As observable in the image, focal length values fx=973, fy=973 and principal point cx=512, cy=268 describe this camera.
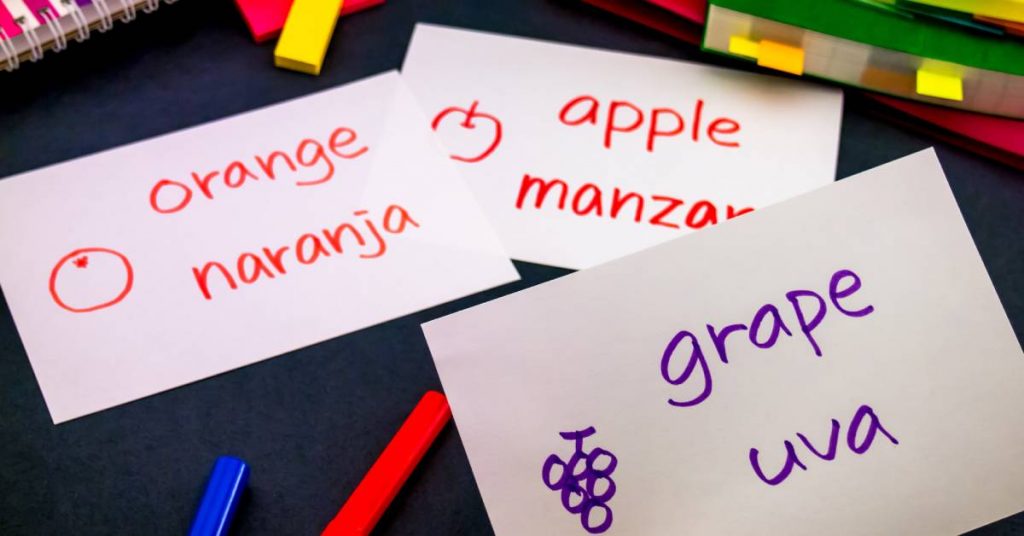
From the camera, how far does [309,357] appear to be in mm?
544

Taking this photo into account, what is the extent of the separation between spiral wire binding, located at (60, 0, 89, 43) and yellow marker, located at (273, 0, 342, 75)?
0.12 metres

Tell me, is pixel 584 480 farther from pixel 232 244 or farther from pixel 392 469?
pixel 232 244

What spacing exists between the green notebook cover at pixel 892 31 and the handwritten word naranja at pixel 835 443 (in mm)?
248

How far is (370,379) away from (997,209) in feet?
1.27

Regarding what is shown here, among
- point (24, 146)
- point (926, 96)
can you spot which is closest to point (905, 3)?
point (926, 96)

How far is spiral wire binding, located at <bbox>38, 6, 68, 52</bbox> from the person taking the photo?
0.60 meters

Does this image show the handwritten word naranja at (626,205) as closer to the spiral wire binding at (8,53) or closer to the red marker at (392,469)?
the red marker at (392,469)

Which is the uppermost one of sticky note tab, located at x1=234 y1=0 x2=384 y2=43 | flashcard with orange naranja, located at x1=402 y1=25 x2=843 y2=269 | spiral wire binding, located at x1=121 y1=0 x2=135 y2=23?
spiral wire binding, located at x1=121 y1=0 x2=135 y2=23

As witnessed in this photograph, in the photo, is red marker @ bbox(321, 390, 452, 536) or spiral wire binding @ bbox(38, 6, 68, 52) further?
spiral wire binding @ bbox(38, 6, 68, 52)

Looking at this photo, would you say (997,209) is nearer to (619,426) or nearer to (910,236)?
(910,236)

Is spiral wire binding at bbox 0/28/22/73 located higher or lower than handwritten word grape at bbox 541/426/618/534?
higher

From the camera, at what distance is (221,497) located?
49 centimetres

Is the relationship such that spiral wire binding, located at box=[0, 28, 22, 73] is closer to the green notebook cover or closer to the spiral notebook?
the spiral notebook

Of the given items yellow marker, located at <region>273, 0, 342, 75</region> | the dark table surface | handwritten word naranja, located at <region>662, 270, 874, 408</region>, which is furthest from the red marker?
yellow marker, located at <region>273, 0, 342, 75</region>
